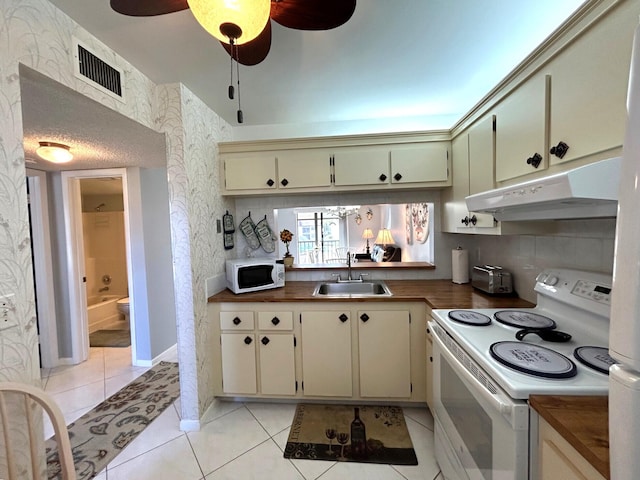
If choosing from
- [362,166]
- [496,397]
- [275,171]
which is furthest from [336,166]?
[496,397]

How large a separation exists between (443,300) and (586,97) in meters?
1.30

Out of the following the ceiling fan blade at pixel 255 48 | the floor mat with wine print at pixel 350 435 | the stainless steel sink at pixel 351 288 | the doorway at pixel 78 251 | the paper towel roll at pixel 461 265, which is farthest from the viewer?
the doorway at pixel 78 251

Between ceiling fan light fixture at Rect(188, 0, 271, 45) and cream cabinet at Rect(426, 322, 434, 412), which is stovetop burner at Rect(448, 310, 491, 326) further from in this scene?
ceiling fan light fixture at Rect(188, 0, 271, 45)

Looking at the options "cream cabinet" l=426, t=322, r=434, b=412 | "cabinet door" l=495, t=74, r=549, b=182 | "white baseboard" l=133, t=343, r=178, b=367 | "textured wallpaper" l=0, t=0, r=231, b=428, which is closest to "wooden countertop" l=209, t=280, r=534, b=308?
"cream cabinet" l=426, t=322, r=434, b=412

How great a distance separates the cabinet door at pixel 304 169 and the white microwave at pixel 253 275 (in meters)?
0.70

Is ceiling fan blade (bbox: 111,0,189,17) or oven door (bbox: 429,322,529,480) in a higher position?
ceiling fan blade (bbox: 111,0,189,17)

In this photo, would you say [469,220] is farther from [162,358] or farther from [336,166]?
[162,358]

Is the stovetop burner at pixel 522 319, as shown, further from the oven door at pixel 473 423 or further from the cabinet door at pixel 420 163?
the cabinet door at pixel 420 163

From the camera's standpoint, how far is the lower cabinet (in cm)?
202

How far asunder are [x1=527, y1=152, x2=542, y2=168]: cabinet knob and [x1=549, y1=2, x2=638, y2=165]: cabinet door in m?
0.07

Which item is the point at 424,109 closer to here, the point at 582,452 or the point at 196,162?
the point at 196,162

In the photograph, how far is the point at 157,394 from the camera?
7.93 feet

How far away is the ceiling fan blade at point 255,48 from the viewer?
1.23 metres

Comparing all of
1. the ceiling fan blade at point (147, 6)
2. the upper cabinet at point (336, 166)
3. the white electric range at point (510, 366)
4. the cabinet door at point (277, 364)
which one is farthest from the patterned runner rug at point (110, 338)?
the white electric range at point (510, 366)
